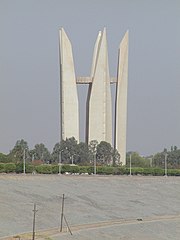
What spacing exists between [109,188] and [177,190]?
4593 mm

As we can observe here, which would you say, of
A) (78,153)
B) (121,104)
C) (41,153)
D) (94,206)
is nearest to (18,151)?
(78,153)

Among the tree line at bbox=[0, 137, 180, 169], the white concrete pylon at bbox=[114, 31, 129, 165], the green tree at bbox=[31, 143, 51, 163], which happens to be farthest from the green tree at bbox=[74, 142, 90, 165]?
the green tree at bbox=[31, 143, 51, 163]

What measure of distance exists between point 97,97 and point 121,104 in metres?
2.42

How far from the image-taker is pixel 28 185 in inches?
1128

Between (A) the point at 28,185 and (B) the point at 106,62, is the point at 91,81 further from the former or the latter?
(A) the point at 28,185

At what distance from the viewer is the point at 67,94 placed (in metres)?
49.8

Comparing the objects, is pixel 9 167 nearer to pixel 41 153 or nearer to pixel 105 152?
pixel 105 152

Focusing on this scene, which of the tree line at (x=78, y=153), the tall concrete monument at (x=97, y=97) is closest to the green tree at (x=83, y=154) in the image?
the tree line at (x=78, y=153)

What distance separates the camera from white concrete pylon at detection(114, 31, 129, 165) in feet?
168

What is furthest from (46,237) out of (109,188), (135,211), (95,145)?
(95,145)

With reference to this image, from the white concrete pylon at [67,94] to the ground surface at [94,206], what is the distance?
14394 mm

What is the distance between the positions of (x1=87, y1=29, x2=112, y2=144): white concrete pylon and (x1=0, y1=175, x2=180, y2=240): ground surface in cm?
1407

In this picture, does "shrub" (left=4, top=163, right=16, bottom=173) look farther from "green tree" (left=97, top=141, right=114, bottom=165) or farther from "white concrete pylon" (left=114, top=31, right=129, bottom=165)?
"white concrete pylon" (left=114, top=31, right=129, bottom=165)

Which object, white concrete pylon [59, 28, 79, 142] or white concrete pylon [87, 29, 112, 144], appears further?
white concrete pylon [87, 29, 112, 144]
